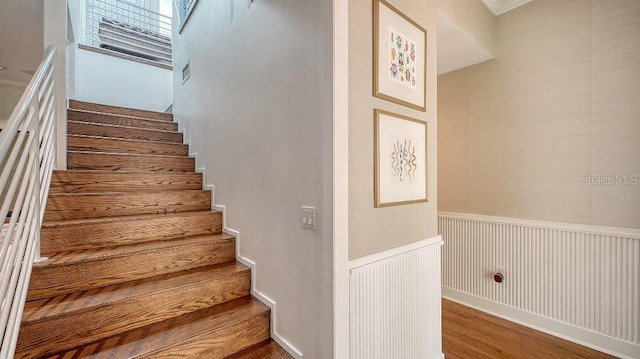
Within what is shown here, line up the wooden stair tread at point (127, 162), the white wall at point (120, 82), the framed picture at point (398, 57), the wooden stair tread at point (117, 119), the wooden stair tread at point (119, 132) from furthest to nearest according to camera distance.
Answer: the white wall at point (120, 82)
the wooden stair tread at point (117, 119)
the wooden stair tread at point (119, 132)
the wooden stair tread at point (127, 162)
the framed picture at point (398, 57)

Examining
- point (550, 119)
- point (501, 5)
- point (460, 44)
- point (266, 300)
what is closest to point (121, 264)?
point (266, 300)

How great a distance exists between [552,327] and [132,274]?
321cm

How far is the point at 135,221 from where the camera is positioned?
203cm

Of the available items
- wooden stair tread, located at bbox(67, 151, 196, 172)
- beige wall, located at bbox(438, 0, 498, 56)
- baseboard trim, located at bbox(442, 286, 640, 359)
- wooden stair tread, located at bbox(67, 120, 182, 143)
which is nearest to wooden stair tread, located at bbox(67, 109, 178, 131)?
wooden stair tread, located at bbox(67, 120, 182, 143)

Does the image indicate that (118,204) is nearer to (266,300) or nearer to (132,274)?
(132,274)

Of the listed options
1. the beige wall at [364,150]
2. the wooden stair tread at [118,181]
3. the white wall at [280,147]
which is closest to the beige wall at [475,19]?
the beige wall at [364,150]

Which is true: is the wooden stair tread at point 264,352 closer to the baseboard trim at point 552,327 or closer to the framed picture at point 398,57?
the framed picture at point 398,57

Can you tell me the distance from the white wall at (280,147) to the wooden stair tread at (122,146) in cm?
87

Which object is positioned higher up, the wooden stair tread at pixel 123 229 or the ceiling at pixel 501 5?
the ceiling at pixel 501 5

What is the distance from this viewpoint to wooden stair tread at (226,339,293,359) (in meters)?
1.60

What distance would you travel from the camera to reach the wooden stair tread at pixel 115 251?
1.60 metres

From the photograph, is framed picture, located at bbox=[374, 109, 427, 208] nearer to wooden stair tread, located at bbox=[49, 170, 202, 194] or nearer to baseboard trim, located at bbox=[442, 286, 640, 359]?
baseboard trim, located at bbox=[442, 286, 640, 359]

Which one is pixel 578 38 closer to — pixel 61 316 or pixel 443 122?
pixel 443 122

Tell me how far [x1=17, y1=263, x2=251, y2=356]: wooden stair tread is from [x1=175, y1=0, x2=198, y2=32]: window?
10.1ft
